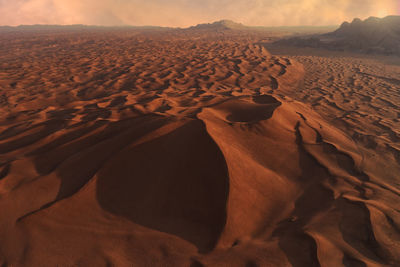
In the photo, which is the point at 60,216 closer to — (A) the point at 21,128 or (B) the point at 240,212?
(B) the point at 240,212

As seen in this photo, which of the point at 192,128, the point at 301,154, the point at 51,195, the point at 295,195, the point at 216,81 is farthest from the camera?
the point at 216,81

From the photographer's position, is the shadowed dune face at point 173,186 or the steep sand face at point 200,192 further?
the shadowed dune face at point 173,186

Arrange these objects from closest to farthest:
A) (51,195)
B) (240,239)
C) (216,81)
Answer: (240,239), (51,195), (216,81)

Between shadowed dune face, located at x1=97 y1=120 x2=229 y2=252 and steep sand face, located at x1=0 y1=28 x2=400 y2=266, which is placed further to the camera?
shadowed dune face, located at x1=97 y1=120 x2=229 y2=252

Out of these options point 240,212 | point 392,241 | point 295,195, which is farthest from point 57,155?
point 392,241

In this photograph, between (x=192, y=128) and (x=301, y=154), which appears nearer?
(x=192, y=128)

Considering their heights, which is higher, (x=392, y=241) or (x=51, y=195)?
(x=51, y=195)

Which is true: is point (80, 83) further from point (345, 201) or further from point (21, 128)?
point (345, 201)

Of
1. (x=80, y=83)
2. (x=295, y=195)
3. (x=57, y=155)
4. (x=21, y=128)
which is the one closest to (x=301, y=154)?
(x=295, y=195)

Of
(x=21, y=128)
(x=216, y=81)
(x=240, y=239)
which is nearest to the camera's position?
(x=240, y=239)
